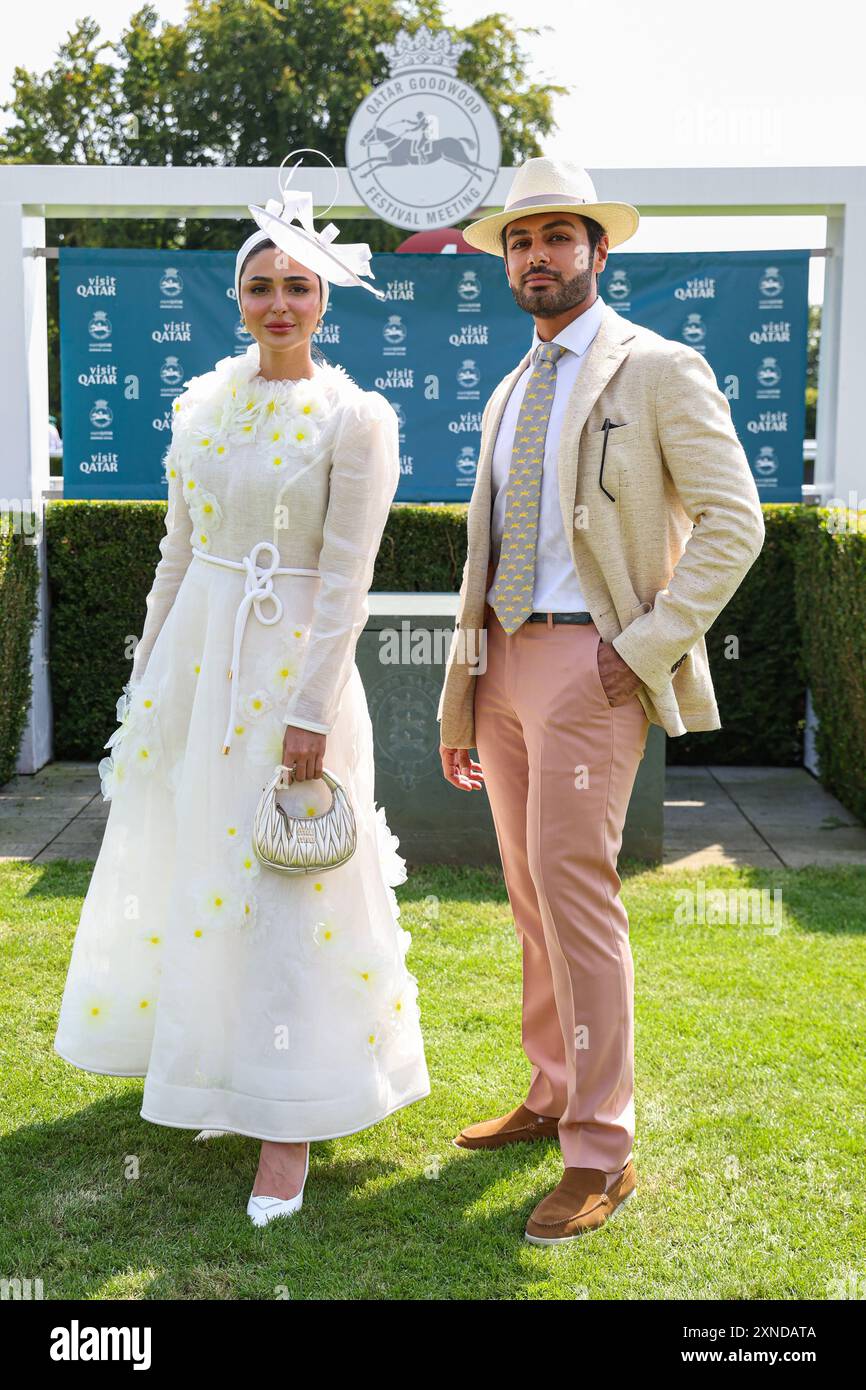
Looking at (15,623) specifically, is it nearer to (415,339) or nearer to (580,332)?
(415,339)

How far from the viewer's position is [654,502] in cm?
303

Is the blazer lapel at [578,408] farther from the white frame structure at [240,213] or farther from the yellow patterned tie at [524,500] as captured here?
the white frame structure at [240,213]

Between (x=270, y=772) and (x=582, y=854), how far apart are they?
29.3 inches

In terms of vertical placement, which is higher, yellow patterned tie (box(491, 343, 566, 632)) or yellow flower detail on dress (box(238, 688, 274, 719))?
yellow patterned tie (box(491, 343, 566, 632))

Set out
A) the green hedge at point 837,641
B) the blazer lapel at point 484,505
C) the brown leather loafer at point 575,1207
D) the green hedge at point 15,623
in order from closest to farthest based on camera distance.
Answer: the brown leather loafer at point 575,1207 → the blazer lapel at point 484,505 → the green hedge at point 837,641 → the green hedge at point 15,623

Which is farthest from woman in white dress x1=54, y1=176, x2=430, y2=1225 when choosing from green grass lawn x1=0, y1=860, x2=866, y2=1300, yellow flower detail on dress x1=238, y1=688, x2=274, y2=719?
green grass lawn x1=0, y1=860, x2=866, y2=1300

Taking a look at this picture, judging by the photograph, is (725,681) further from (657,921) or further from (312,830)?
(312,830)

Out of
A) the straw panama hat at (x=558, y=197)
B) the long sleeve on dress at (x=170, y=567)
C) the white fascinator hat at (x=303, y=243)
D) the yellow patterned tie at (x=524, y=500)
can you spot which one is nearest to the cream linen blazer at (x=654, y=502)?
the yellow patterned tie at (x=524, y=500)

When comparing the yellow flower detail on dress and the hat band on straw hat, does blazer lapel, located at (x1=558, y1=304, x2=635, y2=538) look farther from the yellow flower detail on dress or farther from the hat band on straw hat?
the yellow flower detail on dress

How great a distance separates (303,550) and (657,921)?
2.70 metres

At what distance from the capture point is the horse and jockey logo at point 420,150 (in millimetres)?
7617

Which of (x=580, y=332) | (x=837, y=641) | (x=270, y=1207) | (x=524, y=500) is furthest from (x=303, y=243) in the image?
(x=837, y=641)

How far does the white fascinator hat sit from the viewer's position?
3082 mm

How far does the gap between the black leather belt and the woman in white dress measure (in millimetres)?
401
